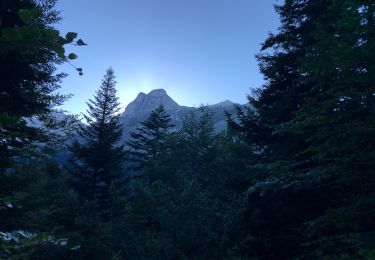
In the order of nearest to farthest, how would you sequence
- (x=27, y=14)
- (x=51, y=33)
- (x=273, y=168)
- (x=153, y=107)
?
(x=27, y=14)
(x=51, y=33)
(x=273, y=168)
(x=153, y=107)

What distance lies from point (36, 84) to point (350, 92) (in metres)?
10.4

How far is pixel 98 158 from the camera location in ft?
88.2

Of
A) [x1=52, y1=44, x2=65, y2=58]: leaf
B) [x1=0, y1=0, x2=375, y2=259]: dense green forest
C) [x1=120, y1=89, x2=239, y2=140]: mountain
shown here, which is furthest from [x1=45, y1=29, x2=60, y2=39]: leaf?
[x1=120, y1=89, x2=239, y2=140]: mountain

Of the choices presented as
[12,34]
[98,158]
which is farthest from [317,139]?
[98,158]

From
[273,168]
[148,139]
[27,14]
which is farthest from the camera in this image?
[148,139]

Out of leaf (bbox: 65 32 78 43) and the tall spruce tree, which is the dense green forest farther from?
leaf (bbox: 65 32 78 43)

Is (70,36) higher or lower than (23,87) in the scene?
lower

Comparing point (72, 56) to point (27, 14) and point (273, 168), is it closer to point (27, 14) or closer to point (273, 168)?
point (27, 14)

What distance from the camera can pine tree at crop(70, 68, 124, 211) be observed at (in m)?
26.2

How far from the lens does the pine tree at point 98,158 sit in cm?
2618

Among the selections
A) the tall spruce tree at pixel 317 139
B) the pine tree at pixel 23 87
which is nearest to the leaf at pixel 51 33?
the pine tree at pixel 23 87

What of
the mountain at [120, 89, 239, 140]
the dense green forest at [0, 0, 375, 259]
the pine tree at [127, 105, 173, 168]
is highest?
the mountain at [120, 89, 239, 140]

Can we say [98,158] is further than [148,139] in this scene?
No

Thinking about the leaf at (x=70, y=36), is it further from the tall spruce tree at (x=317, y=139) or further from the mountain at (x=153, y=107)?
the mountain at (x=153, y=107)
